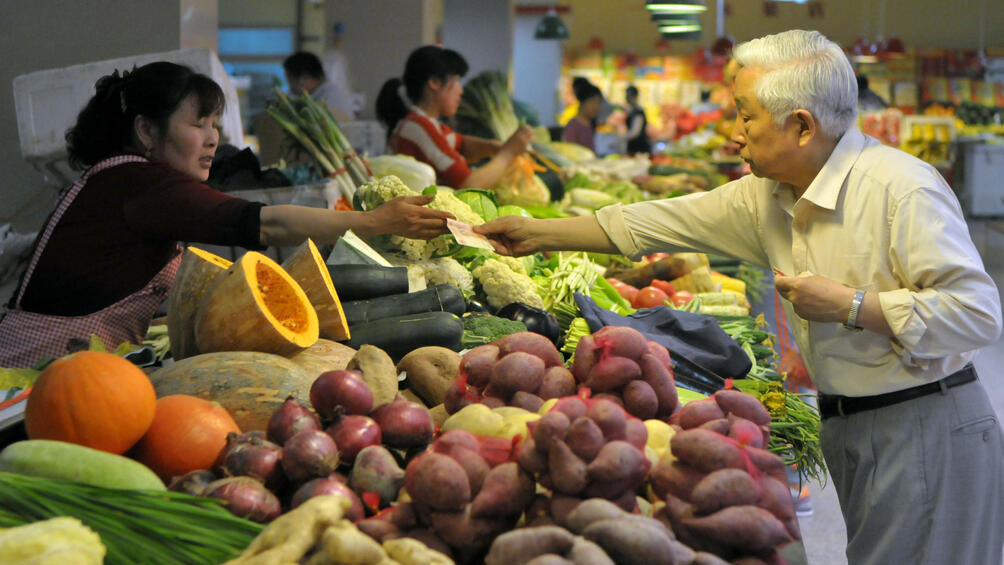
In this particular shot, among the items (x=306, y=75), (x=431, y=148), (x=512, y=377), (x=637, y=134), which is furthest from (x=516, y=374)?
(x=637, y=134)

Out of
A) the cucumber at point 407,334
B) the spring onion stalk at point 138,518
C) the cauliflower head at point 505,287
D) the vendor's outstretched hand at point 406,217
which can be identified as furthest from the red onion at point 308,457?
the cauliflower head at point 505,287

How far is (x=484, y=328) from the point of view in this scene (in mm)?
2836

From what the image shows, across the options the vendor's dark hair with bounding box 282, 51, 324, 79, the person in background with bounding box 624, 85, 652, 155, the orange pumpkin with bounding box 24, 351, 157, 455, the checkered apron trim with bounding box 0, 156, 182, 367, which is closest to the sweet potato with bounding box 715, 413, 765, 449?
the orange pumpkin with bounding box 24, 351, 157, 455

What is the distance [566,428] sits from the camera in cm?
135

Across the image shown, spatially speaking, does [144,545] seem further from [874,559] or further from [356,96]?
[356,96]

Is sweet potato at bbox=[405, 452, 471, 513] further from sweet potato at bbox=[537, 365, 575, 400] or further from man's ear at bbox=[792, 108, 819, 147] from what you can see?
man's ear at bbox=[792, 108, 819, 147]

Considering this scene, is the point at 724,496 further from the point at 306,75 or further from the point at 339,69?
the point at 339,69

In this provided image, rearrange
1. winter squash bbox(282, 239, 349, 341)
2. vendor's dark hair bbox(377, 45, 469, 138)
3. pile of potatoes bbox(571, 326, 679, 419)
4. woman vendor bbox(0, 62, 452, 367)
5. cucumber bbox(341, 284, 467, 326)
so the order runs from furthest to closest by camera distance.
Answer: vendor's dark hair bbox(377, 45, 469, 138) → woman vendor bbox(0, 62, 452, 367) → cucumber bbox(341, 284, 467, 326) → winter squash bbox(282, 239, 349, 341) → pile of potatoes bbox(571, 326, 679, 419)

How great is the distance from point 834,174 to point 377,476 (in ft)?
4.68

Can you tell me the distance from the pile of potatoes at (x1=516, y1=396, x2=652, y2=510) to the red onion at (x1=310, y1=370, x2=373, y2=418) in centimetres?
36

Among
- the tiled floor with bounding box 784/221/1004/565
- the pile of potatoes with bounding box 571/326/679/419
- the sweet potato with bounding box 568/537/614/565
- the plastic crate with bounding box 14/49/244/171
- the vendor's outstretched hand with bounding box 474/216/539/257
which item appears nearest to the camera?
the sweet potato with bounding box 568/537/614/565

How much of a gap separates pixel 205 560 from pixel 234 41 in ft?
66.5

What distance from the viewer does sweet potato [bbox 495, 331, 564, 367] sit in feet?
5.99

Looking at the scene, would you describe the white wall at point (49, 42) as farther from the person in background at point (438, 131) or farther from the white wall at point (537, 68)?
the white wall at point (537, 68)
